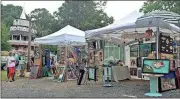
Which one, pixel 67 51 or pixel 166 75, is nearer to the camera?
pixel 166 75

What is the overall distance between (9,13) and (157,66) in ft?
184

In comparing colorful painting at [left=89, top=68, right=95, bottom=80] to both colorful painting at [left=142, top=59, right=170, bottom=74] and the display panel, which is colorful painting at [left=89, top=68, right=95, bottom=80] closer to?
the display panel

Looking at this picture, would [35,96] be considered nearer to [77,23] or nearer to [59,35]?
[59,35]

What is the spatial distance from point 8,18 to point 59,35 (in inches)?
1866

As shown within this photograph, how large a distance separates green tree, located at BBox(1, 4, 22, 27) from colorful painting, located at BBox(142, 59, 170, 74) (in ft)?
167

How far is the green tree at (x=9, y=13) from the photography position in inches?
2202

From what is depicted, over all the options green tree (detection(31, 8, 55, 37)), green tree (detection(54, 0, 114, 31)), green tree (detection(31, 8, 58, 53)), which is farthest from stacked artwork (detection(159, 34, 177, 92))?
green tree (detection(54, 0, 114, 31))

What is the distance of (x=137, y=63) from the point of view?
1274 cm

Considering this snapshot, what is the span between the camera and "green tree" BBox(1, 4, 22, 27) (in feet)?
184

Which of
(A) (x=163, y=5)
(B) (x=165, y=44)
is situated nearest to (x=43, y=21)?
(A) (x=163, y=5)

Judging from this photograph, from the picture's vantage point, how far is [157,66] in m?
7.92

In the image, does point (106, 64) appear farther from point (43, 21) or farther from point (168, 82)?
point (43, 21)

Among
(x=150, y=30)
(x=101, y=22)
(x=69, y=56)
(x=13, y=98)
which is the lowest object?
(x=13, y=98)

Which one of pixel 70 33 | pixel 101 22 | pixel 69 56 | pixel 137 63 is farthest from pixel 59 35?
pixel 101 22
